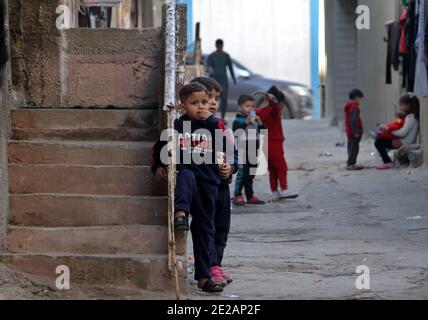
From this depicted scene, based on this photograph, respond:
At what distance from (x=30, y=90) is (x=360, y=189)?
6594 mm

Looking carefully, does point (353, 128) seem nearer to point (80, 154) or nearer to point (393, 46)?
point (393, 46)

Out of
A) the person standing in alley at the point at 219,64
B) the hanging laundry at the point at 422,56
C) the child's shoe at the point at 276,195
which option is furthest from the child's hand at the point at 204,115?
the person standing in alley at the point at 219,64

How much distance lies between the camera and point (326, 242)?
1051 cm

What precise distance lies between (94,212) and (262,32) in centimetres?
2454

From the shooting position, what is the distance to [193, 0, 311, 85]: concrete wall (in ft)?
104

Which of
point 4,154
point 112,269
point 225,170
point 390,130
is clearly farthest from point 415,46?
point 112,269

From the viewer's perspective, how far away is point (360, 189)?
14984mm

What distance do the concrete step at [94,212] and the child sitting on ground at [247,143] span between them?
5.47m

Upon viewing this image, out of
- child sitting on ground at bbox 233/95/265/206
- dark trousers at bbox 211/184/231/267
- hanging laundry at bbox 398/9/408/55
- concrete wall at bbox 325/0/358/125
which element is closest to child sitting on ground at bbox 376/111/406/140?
hanging laundry at bbox 398/9/408/55

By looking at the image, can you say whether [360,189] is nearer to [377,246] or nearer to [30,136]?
[377,246]

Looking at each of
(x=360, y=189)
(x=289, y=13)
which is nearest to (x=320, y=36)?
(x=289, y=13)

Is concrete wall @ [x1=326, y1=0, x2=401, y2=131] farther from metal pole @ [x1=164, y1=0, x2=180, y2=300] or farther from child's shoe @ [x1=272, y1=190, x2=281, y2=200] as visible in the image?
metal pole @ [x1=164, y1=0, x2=180, y2=300]

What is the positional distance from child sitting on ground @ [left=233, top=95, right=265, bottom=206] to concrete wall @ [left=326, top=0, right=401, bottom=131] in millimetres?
4698
